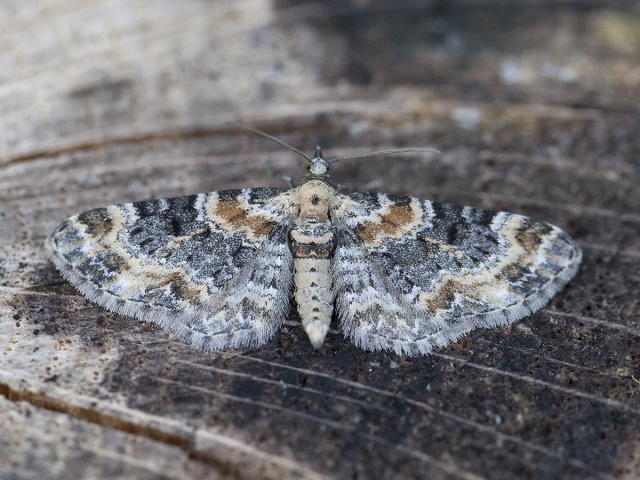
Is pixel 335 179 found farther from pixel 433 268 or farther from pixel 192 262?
pixel 192 262

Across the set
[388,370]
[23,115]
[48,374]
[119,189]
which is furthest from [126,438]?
[23,115]

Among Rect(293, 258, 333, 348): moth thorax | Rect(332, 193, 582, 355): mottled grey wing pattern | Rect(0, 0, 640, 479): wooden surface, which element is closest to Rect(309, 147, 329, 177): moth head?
Rect(332, 193, 582, 355): mottled grey wing pattern

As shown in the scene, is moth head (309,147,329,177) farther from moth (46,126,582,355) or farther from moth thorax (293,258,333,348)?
moth thorax (293,258,333,348)

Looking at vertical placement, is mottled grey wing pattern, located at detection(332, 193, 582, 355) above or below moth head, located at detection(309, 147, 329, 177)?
below

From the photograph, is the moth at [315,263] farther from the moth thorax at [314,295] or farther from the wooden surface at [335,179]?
the wooden surface at [335,179]

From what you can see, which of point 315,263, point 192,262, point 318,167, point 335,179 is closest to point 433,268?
point 315,263

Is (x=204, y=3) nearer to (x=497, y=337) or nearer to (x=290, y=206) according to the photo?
(x=290, y=206)
